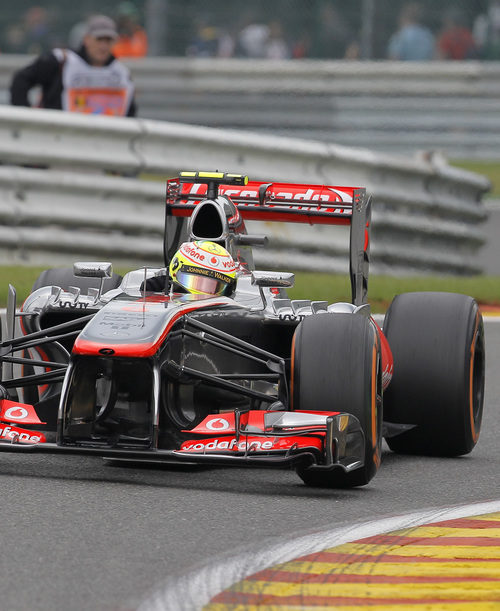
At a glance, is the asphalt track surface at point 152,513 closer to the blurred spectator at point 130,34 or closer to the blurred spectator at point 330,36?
the blurred spectator at point 130,34

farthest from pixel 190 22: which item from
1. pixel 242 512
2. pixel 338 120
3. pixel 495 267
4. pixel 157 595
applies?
pixel 157 595

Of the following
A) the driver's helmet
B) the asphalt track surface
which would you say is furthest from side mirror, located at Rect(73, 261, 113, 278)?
the asphalt track surface

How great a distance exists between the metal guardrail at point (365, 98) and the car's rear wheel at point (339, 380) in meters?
13.9

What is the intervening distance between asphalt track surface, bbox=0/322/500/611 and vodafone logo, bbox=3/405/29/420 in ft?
0.73

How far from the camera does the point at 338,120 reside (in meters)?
20.5

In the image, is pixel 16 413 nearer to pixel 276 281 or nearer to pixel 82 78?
pixel 276 281

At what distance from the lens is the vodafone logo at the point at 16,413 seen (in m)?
A: 6.54

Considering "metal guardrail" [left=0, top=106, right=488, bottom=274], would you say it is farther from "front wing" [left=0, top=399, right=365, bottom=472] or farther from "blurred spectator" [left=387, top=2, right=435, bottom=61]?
"front wing" [left=0, top=399, right=365, bottom=472]

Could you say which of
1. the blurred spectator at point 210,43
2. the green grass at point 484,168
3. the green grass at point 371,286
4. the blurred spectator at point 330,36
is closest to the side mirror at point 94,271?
the green grass at point 371,286

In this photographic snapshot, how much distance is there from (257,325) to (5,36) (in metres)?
13.9

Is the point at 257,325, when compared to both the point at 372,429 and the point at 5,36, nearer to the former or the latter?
the point at 372,429

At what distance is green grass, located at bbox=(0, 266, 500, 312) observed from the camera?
11594mm

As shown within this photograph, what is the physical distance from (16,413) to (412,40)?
14.4 meters

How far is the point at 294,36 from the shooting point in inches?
784
